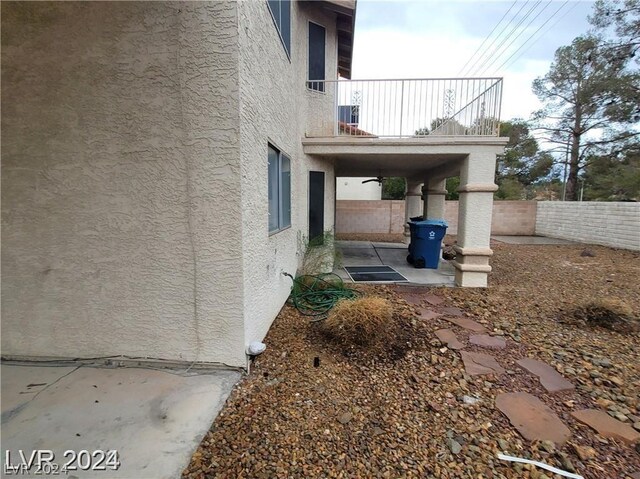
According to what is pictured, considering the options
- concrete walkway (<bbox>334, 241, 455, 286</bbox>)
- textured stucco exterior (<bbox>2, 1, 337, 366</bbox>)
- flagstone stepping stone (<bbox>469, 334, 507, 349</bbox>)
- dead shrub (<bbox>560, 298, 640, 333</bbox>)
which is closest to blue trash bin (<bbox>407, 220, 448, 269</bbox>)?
concrete walkway (<bbox>334, 241, 455, 286</bbox>)

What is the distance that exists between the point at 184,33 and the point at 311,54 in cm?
486

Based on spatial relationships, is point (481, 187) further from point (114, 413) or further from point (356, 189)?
point (356, 189)

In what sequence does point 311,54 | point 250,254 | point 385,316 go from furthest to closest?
point 311,54, point 385,316, point 250,254

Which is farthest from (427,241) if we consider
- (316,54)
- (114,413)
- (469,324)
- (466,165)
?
(114,413)

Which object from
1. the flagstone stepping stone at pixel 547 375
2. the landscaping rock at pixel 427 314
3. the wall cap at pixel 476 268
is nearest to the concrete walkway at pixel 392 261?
the wall cap at pixel 476 268

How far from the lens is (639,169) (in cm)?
1396

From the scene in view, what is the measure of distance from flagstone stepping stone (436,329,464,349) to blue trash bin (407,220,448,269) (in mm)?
3984

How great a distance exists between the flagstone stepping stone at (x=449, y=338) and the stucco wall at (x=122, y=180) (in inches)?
98.9

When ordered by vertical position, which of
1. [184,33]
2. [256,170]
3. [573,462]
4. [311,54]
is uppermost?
[311,54]

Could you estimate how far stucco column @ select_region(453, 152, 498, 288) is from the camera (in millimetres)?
5770

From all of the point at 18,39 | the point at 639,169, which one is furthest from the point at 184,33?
the point at 639,169

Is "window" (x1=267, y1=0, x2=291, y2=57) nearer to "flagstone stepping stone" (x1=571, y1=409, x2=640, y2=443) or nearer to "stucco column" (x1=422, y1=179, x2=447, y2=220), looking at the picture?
"flagstone stepping stone" (x1=571, y1=409, x2=640, y2=443)

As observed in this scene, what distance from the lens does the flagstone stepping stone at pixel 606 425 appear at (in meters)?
2.28

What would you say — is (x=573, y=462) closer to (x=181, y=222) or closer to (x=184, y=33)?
(x=181, y=222)
